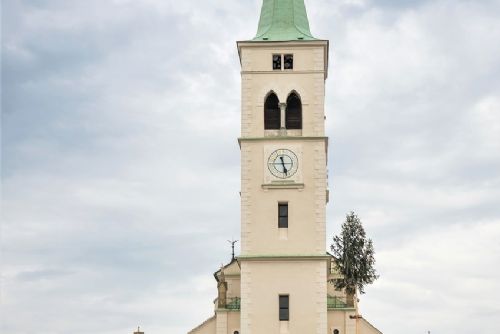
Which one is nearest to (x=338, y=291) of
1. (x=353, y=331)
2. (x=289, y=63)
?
(x=353, y=331)

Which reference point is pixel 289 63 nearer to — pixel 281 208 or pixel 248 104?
pixel 248 104

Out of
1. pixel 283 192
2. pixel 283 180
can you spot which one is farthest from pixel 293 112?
pixel 283 192

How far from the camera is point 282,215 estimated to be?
70.4 metres

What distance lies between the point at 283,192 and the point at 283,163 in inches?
67.1

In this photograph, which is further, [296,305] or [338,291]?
[338,291]

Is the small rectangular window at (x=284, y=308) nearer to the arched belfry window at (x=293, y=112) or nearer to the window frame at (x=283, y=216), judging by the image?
the window frame at (x=283, y=216)

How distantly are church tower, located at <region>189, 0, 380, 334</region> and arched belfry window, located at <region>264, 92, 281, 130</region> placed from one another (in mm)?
59

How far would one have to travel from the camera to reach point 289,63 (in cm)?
7281

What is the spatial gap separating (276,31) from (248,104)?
208 inches

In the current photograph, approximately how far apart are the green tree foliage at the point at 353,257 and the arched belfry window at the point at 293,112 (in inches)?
301

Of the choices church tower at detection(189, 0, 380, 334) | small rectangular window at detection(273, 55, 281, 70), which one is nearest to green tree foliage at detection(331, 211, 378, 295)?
church tower at detection(189, 0, 380, 334)

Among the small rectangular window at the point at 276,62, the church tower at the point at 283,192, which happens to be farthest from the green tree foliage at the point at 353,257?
the small rectangular window at the point at 276,62

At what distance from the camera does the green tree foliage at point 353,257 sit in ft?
244

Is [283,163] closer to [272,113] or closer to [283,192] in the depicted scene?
[283,192]
